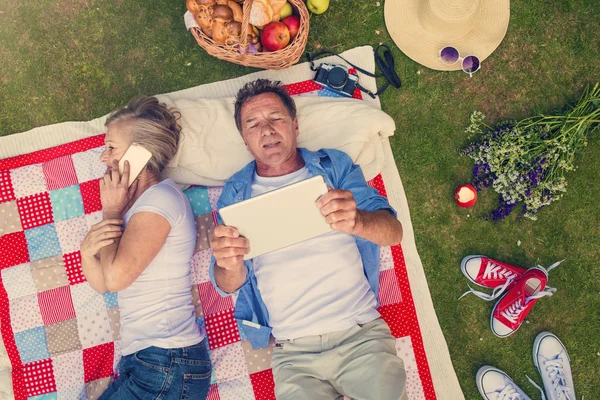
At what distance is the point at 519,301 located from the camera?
3.12 metres

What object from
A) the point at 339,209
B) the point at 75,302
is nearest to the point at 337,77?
the point at 339,209

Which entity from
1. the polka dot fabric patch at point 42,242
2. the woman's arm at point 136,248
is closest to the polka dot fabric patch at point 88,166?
the polka dot fabric patch at point 42,242

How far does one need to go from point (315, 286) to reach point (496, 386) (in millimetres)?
1573

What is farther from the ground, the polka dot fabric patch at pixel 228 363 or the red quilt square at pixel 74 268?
the red quilt square at pixel 74 268

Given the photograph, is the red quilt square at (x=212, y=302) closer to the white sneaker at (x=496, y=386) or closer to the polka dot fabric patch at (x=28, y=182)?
the polka dot fabric patch at (x=28, y=182)

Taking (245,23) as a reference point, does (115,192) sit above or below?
below

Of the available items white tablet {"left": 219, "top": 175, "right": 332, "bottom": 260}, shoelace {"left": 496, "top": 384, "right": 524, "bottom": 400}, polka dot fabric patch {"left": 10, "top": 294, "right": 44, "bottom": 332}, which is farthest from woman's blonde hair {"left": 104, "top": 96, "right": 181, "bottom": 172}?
shoelace {"left": 496, "top": 384, "right": 524, "bottom": 400}

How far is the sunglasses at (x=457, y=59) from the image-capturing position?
317 centimetres

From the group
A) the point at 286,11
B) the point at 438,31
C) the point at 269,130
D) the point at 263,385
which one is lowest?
the point at 263,385

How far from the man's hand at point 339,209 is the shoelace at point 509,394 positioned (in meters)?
1.87

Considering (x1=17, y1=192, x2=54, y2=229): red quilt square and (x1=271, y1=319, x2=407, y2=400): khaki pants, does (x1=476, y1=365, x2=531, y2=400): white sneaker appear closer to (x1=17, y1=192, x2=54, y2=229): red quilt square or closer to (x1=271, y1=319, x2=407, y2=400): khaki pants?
(x1=271, y1=319, x2=407, y2=400): khaki pants

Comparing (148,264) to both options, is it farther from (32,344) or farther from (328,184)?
(32,344)

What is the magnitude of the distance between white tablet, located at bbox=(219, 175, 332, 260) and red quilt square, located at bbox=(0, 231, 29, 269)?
193cm

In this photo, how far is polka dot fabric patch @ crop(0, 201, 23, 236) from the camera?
3225 mm
